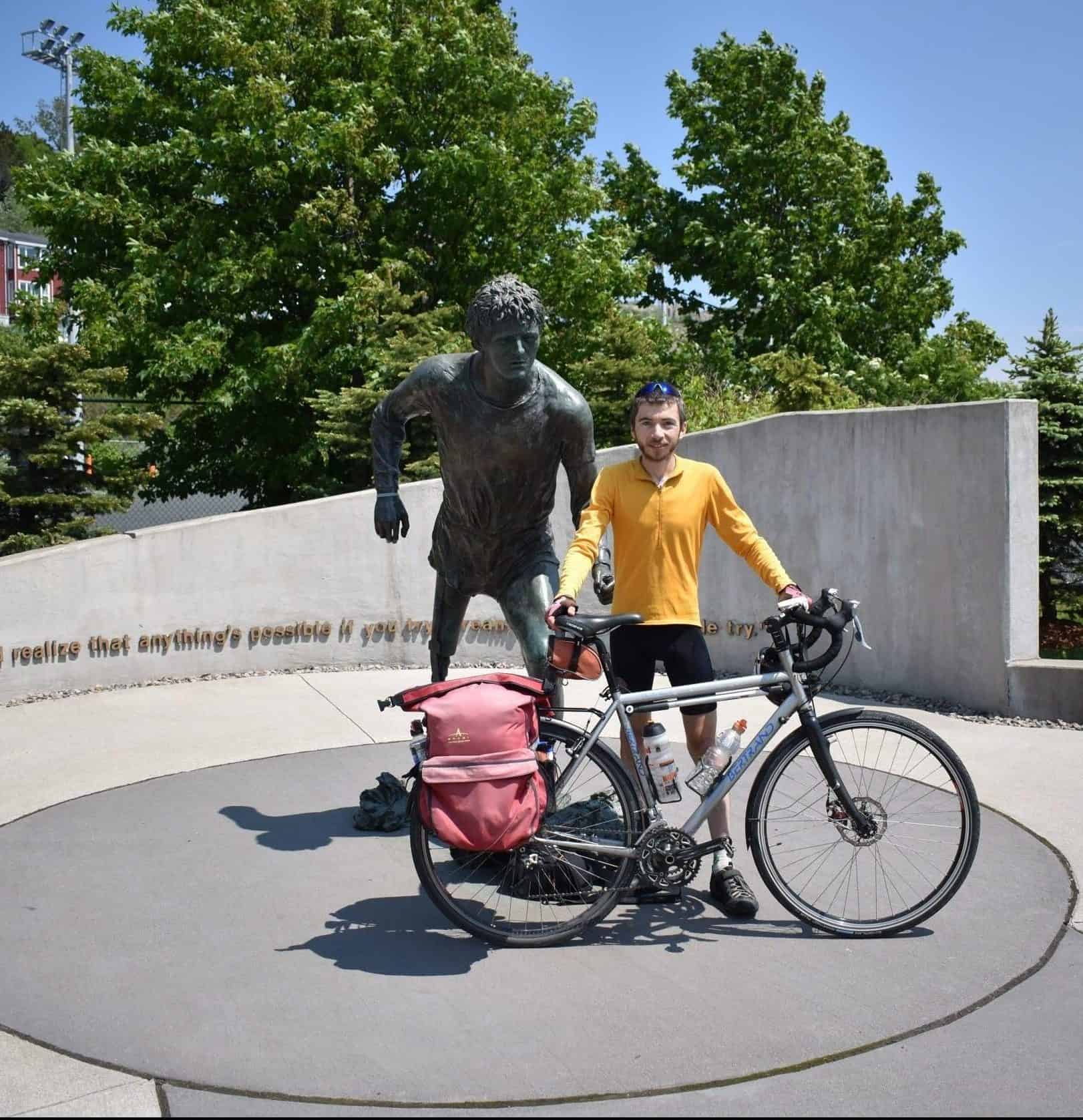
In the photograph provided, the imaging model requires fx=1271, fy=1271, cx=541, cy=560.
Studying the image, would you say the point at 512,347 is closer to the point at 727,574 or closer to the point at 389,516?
the point at 389,516

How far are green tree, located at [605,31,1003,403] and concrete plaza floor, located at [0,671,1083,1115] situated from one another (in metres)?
16.7

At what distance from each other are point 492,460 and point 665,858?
1.75m

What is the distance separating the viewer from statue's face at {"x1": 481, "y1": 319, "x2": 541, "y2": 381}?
4.63 meters

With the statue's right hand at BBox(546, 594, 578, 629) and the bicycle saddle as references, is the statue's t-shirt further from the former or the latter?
the bicycle saddle

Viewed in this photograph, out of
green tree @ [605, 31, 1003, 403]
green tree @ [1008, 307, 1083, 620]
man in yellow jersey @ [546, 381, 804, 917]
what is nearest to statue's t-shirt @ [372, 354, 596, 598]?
man in yellow jersey @ [546, 381, 804, 917]

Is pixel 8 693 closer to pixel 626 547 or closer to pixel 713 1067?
pixel 626 547

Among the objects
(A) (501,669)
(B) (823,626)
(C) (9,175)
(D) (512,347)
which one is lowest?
(A) (501,669)

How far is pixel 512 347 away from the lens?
4660mm

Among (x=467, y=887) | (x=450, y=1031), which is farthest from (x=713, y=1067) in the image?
(x=467, y=887)

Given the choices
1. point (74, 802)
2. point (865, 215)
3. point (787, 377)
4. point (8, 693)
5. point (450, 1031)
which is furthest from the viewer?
point (865, 215)

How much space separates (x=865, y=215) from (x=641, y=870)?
2041 cm

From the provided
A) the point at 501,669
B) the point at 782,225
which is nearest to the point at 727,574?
the point at 501,669

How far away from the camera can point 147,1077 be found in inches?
→ 128

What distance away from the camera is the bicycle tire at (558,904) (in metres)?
3.99
